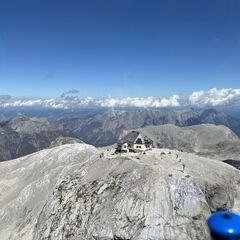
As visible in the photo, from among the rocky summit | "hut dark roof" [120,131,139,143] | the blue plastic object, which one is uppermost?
the blue plastic object

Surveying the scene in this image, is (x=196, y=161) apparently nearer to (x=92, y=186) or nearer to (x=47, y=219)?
(x=92, y=186)

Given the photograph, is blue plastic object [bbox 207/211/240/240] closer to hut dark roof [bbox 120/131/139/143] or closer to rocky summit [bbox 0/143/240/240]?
rocky summit [bbox 0/143/240/240]

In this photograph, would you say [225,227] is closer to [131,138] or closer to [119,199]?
[119,199]

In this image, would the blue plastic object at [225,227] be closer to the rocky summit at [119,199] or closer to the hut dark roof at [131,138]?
the rocky summit at [119,199]

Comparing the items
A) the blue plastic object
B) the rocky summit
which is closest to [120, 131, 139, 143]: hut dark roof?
the rocky summit

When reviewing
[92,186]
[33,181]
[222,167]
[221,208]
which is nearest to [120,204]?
[92,186]

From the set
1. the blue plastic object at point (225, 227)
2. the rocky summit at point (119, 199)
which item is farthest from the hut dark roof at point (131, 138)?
the blue plastic object at point (225, 227)

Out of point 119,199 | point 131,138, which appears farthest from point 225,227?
point 131,138
